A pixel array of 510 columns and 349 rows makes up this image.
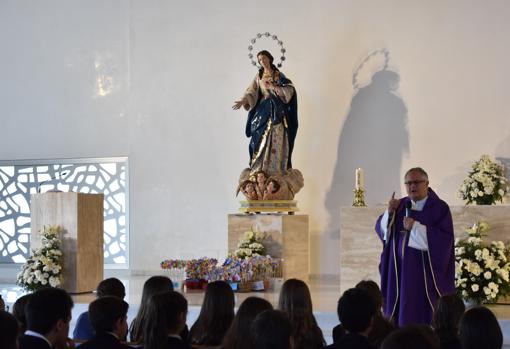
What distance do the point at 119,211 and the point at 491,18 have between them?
23.8 feet

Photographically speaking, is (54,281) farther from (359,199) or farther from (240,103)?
(359,199)

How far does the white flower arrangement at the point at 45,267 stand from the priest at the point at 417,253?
5.76 m

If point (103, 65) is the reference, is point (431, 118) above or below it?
below

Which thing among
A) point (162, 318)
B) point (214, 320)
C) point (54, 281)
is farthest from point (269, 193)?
point (162, 318)

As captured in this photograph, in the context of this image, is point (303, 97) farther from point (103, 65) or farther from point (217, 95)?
point (103, 65)

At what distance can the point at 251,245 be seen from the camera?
11984 mm

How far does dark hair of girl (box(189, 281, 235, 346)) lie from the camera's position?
4723 mm

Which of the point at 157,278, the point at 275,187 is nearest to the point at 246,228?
the point at 275,187

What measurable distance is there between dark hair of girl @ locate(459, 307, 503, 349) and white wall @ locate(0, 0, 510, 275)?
9.33 m

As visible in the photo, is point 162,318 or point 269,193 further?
point 269,193

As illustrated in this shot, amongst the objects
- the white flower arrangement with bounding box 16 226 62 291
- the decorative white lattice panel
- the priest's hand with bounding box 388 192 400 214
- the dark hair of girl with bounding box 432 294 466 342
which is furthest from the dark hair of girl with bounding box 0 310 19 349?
the decorative white lattice panel

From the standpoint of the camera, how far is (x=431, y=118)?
13.2 meters

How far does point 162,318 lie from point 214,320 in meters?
0.57

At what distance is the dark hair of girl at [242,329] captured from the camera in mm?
4066
